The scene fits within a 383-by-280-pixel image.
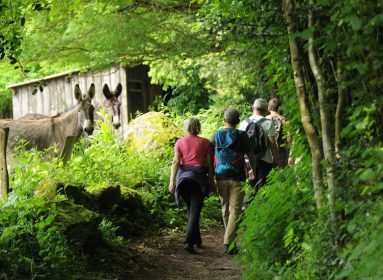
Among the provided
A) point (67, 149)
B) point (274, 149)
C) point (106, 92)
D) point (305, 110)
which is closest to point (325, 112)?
point (305, 110)

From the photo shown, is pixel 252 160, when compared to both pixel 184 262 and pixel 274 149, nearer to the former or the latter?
pixel 274 149

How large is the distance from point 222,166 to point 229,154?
0.69ft

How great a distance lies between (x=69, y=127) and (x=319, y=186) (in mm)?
10592

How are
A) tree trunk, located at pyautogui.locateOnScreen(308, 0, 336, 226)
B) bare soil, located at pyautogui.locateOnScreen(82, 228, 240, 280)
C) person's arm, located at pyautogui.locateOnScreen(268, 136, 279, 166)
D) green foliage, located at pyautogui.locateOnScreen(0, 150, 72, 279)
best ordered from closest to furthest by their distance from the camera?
tree trunk, located at pyautogui.locateOnScreen(308, 0, 336, 226), green foliage, located at pyautogui.locateOnScreen(0, 150, 72, 279), bare soil, located at pyautogui.locateOnScreen(82, 228, 240, 280), person's arm, located at pyautogui.locateOnScreen(268, 136, 279, 166)

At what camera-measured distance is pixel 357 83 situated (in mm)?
4738

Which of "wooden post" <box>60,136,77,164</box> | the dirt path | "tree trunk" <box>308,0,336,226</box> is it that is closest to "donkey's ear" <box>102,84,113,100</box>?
"wooden post" <box>60,136,77,164</box>

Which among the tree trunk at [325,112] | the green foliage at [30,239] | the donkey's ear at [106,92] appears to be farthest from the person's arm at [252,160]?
the donkey's ear at [106,92]

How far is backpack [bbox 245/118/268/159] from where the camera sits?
35.6 ft

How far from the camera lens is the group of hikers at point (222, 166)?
9.84 meters

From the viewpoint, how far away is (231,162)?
9.84 m

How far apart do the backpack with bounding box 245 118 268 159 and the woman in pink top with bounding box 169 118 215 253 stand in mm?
921

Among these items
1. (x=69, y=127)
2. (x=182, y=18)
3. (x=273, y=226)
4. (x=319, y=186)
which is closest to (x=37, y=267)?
(x=273, y=226)

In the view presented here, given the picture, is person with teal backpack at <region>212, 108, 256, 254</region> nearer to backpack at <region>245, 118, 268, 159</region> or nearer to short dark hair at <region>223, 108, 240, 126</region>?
short dark hair at <region>223, 108, 240, 126</region>

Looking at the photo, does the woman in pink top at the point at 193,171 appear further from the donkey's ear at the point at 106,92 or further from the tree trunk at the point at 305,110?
the donkey's ear at the point at 106,92
